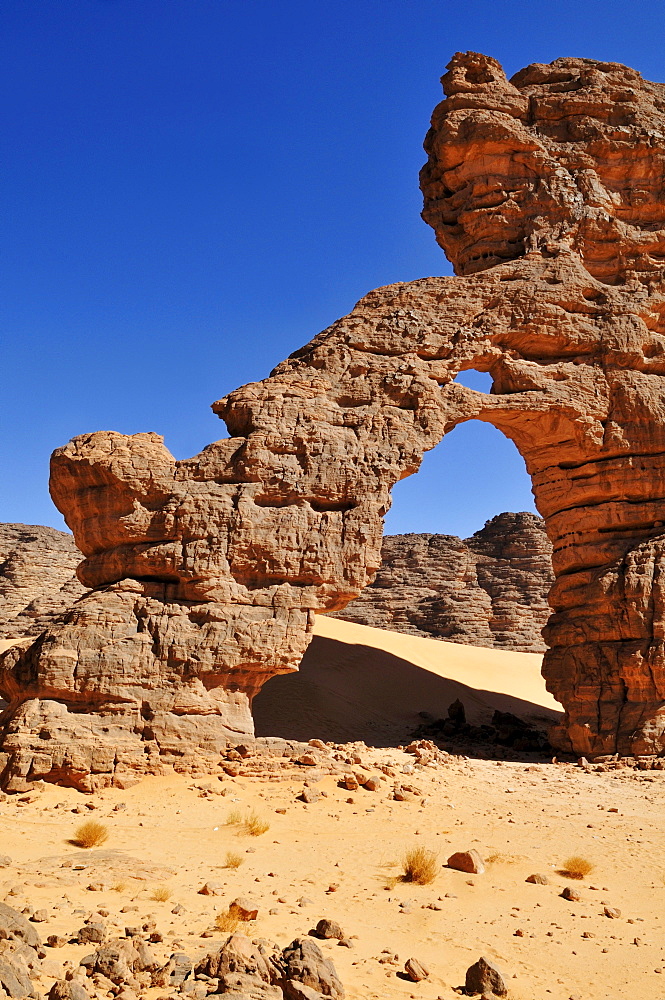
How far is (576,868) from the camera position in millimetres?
7031

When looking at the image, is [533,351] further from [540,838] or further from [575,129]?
[540,838]

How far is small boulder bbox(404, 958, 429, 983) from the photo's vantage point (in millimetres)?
4727

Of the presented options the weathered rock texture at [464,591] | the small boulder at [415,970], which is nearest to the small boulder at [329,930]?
the small boulder at [415,970]

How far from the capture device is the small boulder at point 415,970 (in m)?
4.73

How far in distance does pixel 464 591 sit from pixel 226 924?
23.7 m

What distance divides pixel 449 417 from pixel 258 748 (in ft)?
20.0

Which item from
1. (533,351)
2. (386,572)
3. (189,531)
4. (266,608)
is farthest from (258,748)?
(386,572)

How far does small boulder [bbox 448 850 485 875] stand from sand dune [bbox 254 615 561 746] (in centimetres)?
624

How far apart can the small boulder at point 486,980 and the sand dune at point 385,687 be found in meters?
8.56

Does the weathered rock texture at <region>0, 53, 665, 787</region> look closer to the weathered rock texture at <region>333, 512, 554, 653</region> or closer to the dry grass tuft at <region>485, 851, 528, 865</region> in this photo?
the dry grass tuft at <region>485, 851, 528, 865</region>

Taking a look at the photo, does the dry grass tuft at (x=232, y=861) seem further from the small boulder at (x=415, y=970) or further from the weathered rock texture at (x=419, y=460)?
the weathered rock texture at (x=419, y=460)

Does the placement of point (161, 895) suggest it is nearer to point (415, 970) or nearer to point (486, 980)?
point (415, 970)

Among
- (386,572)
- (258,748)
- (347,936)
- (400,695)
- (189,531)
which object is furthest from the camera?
(386,572)

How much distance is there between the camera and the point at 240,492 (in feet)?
36.2
